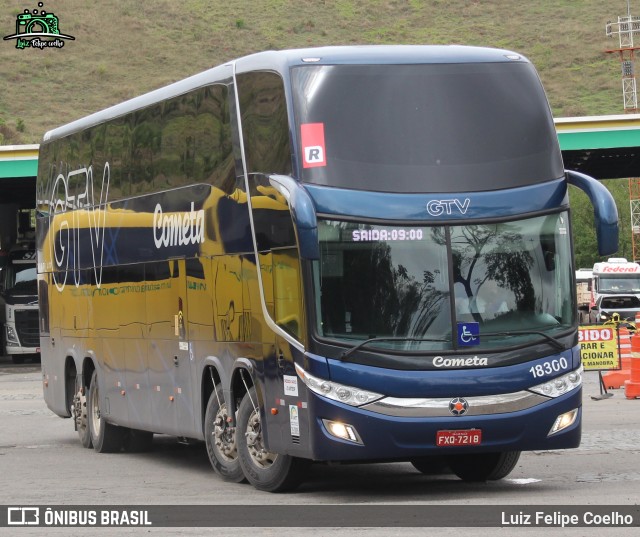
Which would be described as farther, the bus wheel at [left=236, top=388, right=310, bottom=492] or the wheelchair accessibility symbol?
the bus wheel at [left=236, top=388, right=310, bottom=492]

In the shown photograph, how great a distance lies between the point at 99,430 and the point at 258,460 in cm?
569

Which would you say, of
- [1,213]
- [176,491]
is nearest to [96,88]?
[1,213]

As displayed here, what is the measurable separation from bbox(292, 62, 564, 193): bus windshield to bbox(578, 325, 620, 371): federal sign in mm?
17656

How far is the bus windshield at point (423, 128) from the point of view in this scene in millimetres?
12281

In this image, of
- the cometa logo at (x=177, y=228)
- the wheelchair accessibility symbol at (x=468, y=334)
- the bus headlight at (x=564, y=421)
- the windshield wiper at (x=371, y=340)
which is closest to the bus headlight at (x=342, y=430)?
the windshield wiper at (x=371, y=340)

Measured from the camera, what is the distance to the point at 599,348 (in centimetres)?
3056

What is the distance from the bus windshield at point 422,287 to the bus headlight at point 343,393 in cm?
37

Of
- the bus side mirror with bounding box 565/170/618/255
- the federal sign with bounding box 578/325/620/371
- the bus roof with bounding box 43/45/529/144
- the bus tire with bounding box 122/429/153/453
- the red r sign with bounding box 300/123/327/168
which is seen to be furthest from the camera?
the federal sign with bounding box 578/325/620/371

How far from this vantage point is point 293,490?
13.0 m

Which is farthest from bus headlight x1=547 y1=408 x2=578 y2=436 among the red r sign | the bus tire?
the bus tire

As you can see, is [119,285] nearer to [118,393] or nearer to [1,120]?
[118,393]

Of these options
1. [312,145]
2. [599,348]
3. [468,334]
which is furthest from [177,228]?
[599,348]

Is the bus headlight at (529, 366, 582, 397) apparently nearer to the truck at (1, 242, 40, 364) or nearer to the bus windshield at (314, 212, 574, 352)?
the bus windshield at (314, 212, 574, 352)

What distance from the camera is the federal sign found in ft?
98.6
